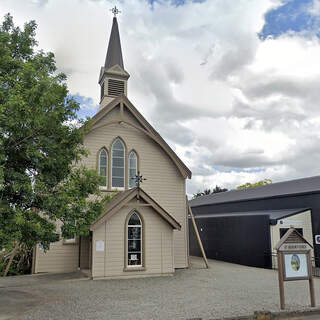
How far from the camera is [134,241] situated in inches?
606

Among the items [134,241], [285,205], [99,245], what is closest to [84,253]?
[99,245]

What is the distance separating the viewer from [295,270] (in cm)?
989

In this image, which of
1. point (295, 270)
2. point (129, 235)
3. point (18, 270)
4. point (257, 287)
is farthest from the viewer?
point (18, 270)

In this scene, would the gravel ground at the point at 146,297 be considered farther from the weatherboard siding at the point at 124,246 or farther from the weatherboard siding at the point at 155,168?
the weatherboard siding at the point at 155,168

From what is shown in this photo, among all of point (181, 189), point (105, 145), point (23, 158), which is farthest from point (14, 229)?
point (181, 189)

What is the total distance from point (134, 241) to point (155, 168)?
510cm

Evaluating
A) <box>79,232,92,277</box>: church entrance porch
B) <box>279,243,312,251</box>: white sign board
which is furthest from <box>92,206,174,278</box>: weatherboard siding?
<box>279,243,312,251</box>: white sign board

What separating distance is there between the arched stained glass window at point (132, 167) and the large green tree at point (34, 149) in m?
8.35

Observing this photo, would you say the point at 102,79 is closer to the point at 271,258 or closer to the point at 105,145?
the point at 105,145

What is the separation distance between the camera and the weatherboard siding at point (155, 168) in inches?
725

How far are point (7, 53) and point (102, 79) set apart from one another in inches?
521

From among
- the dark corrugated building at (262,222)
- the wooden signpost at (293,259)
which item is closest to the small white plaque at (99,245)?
the wooden signpost at (293,259)

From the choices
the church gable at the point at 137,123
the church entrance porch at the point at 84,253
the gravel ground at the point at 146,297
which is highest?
the church gable at the point at 137,123

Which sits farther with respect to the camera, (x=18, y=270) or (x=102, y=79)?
(x=102, y=79)
